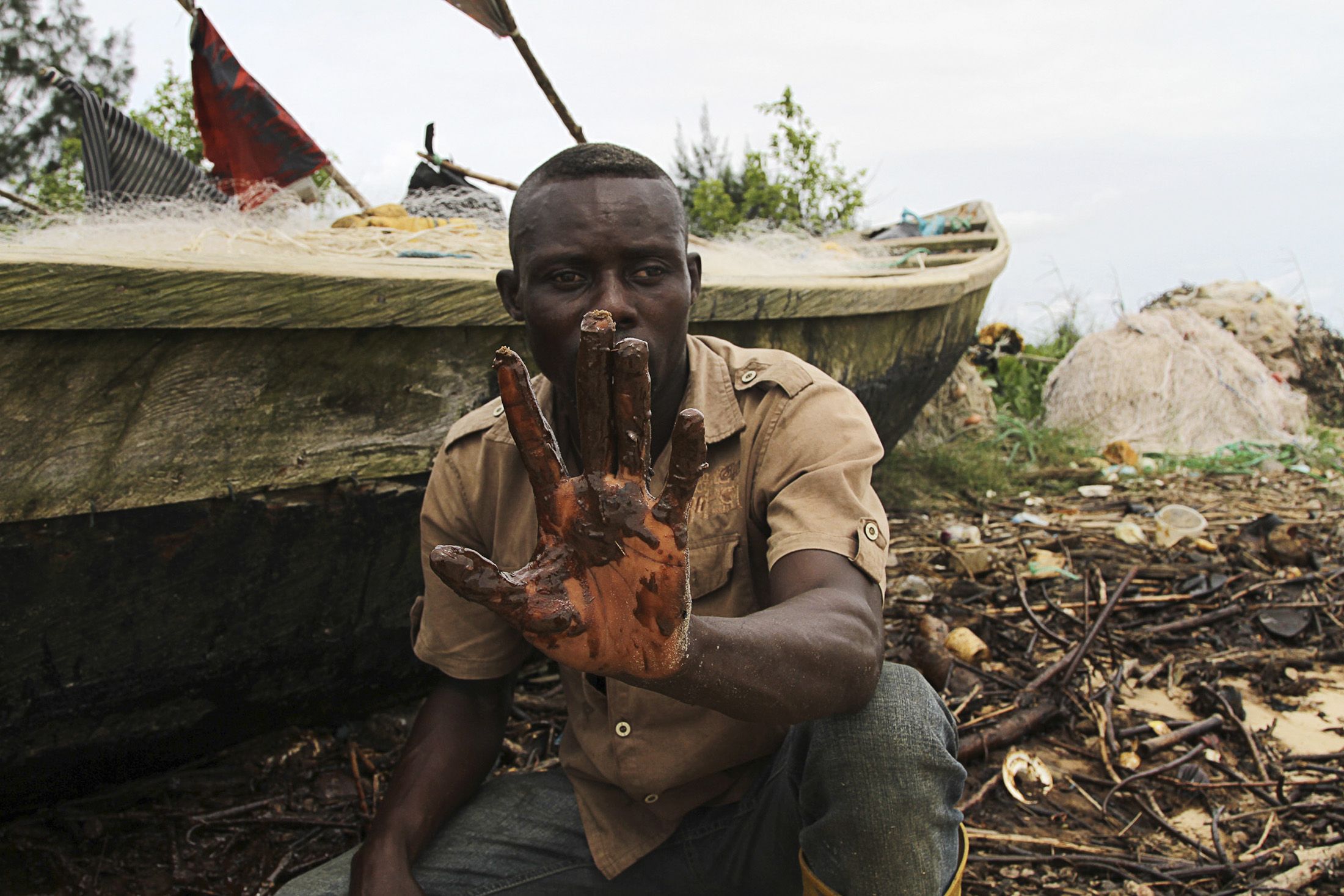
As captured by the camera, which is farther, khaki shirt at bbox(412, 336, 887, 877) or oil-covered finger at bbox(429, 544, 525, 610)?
khaki shirt at bbox(412, 336, 887, 877)

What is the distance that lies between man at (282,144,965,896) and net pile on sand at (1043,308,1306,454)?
5651mm

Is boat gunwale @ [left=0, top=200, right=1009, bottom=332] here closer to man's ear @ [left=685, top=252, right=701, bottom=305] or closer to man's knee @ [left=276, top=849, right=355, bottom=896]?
man's ear @ [left=685, top=252, right=701, bottom=305]

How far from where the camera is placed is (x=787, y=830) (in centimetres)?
145

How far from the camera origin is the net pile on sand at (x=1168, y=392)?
6531 mm

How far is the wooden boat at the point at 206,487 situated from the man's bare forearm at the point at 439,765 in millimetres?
632

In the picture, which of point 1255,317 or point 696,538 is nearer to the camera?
point 696,538

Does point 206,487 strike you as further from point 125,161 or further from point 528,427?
point 125,161

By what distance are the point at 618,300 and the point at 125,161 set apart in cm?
336

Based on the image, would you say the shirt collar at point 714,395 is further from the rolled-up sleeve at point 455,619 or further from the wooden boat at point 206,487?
the wooden boat at point 206,487

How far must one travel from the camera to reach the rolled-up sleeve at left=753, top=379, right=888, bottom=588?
4.38 feet

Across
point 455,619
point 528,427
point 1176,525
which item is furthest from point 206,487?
point 1176,525

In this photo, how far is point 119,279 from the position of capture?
1.69 metres

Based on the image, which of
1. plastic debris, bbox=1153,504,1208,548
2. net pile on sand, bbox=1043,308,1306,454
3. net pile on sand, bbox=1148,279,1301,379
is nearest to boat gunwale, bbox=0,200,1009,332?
plastic debris, bbox=1153,504,1208,548

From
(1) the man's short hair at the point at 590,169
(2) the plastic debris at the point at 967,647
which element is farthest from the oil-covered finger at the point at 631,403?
(2) the plastic debris at the point at 967,647
